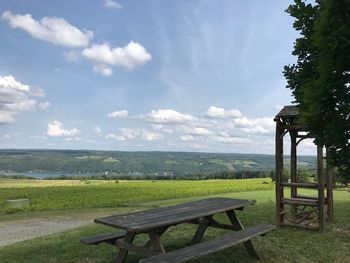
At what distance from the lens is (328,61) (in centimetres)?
473

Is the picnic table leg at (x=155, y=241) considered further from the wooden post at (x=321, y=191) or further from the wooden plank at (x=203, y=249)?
the wooden post at (x=321, y=191)

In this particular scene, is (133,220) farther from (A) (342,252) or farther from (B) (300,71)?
(A) (342,252)

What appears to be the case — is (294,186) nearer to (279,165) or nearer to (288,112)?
(279,165)

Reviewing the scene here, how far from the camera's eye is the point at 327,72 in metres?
4.80

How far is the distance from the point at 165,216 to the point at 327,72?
11.0ft

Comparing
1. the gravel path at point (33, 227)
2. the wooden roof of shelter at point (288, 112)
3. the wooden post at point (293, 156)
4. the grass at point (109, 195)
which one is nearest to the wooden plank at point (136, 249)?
the wooden roof of shelter at point (288, 112)

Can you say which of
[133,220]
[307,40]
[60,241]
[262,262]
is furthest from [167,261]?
[60,241]

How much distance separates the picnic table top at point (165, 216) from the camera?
219 inches

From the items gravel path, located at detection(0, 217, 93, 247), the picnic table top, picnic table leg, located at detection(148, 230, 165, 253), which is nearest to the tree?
the picnic table top

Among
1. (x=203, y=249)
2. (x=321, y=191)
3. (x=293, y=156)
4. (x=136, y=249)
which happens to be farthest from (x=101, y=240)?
Result: (x=293, y=156)

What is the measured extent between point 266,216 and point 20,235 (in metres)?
7.87

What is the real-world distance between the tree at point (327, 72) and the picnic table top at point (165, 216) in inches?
93.9

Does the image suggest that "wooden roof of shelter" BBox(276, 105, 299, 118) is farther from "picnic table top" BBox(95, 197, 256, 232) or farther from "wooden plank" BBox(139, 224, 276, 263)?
"wooden plank" BBox(139, 224, 276, 263)

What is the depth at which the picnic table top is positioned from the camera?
5.57 meters
